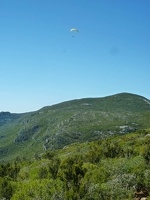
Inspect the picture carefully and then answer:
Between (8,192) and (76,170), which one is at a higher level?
(76,170)

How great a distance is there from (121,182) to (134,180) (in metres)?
3.32

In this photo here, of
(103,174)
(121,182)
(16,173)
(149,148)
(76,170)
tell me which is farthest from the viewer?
(16,173)

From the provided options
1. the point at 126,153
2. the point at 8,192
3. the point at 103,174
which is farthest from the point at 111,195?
the point at 126,153

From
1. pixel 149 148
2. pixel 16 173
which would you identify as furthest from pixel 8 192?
pixel 149 148

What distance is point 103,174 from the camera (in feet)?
146

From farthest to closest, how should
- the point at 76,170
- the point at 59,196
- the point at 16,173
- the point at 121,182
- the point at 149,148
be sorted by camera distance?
1. the point at 16,173
2. the point at 149,148
3. the point at 76,170
4. the point at 121,182
5. the point at 59,196

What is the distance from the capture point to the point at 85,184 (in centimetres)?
3650

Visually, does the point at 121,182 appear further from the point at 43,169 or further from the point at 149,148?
the point at 43,169

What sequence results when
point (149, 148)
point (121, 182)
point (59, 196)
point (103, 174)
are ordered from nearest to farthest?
1. point (59, 196)
2. point (121, 182)
3. point (103, 174)
4. point (149, 148)

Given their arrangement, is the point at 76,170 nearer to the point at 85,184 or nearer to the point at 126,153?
the point at 85,184

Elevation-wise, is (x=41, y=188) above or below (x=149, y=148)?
below

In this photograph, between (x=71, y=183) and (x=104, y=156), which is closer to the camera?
(x=71, y=183)

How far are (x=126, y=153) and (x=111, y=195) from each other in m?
34.9

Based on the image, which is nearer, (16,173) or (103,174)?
(103,174)
